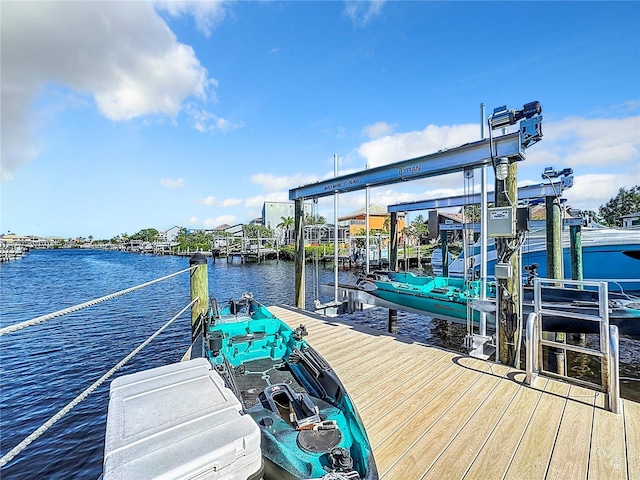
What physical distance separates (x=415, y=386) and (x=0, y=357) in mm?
11028

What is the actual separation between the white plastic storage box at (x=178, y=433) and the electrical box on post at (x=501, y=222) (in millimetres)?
3908

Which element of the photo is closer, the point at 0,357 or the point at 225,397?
the point at 225,397

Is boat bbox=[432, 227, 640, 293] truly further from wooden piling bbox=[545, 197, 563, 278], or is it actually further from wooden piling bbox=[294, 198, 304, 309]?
wooden piling bbox=[294, 198, 304, 309]

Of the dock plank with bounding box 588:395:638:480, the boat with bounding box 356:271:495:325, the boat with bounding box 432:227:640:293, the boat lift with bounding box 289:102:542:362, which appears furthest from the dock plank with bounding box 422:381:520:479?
the boat with bounding box 432:227:640:293

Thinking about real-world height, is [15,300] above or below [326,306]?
below

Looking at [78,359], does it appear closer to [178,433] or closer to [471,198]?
[178,433]

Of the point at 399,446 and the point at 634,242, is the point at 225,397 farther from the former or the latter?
the point at 634,242

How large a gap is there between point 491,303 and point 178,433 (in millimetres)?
4397

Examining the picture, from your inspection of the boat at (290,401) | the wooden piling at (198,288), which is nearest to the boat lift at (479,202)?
the boat at (290,401)

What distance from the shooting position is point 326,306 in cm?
835

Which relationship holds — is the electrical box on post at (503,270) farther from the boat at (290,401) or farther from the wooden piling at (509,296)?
the boat at (290,401)

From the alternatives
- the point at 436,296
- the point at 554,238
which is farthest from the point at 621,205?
the point at 436,296

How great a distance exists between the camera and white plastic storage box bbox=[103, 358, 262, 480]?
130 centimetres

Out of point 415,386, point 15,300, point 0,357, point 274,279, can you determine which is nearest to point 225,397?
point 415,386
